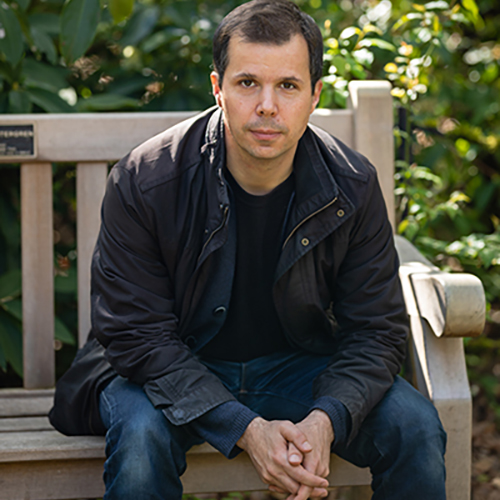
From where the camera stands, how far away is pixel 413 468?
1717 millimetres

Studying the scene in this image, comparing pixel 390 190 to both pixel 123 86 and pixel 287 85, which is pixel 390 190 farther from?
pixel 123 86

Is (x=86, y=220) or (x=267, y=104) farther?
(x=86, y=220)

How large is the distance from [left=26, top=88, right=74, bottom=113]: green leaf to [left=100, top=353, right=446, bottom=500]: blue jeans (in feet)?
3.51

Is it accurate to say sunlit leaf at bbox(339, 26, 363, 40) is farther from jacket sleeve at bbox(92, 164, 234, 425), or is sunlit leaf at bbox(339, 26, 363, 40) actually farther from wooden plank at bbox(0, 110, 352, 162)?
jacket sleeve at bbox(92, 164, 234, 425)

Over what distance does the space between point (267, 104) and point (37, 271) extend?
0.99m

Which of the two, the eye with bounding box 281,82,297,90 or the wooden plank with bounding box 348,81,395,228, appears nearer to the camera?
the eye with bounding box 281,82,297,90

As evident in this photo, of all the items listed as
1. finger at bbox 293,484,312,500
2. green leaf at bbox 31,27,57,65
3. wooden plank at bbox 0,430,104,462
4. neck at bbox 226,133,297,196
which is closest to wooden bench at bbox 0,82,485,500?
wooden plank at bbox 0,430,104,462

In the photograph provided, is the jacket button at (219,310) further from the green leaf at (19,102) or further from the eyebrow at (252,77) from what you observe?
the green leaf at (19,102)

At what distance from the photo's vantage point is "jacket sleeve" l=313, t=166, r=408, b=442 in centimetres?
186

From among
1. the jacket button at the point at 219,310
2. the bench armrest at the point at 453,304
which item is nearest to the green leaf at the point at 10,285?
the jacket button at the point at 219,310

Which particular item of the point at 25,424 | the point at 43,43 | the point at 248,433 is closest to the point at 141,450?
the point at 248,433

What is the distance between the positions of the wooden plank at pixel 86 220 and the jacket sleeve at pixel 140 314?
43 cm

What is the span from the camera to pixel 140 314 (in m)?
1.83

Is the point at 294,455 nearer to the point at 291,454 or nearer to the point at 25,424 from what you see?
the point at 291,454
